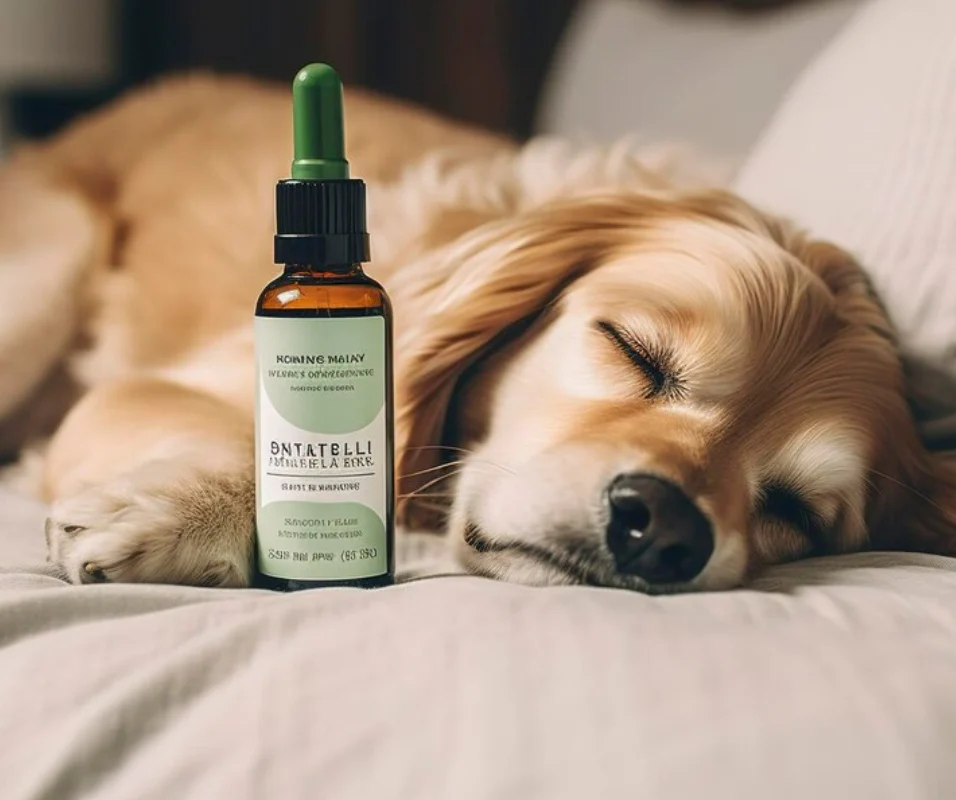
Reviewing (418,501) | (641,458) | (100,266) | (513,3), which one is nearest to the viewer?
(641,458)

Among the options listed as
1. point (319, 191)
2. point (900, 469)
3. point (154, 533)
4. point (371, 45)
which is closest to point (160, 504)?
point (154, 533)

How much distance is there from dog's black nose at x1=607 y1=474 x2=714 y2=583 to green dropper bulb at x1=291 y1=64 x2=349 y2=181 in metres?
0.37

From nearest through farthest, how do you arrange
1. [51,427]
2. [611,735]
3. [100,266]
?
[611,735]
[51,427]
[100,266]

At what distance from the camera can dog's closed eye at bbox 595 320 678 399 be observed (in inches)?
46.9

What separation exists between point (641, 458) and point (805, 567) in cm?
22

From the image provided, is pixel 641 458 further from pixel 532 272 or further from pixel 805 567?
pixel 532 272

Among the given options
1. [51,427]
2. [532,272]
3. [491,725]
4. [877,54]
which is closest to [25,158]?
[51,427]

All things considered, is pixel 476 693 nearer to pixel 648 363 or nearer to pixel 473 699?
pixel 473 699

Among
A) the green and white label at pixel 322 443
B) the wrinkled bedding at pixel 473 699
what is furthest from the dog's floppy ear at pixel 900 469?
the green and white label at pixel 322 443

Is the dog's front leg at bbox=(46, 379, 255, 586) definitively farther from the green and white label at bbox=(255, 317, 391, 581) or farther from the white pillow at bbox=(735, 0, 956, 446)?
the white pillow at bbox=(735, 0, 956, 446)

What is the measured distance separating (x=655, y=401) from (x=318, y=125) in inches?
18.4

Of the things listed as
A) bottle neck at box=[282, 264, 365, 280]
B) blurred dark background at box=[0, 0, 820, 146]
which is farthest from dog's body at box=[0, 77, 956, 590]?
blurred dark background at box=[0, 0, 820, 146]

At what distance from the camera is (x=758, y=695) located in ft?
2.36

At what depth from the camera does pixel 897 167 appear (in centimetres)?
128
